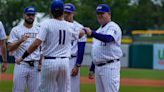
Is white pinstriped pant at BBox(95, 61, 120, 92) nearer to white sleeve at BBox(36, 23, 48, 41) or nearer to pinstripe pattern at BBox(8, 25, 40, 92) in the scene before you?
pinstripe pattern at BBox(8, 25, 40, 92)

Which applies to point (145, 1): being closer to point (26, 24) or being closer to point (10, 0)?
point (10, 0)

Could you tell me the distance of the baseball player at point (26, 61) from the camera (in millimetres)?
9211

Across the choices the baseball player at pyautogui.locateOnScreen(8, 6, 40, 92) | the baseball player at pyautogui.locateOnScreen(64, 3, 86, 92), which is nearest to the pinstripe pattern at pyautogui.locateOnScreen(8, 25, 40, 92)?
the baseball player at pyautogui.locateOnScreen(8, 6, 40, 92)

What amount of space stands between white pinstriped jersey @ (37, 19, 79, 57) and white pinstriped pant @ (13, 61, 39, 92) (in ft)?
5.32

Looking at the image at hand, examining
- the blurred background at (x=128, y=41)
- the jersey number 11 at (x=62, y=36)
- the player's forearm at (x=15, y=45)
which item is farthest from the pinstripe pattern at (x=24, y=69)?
the jersey number 11 at (x=62, y=36)

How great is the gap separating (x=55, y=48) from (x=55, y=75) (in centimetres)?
41

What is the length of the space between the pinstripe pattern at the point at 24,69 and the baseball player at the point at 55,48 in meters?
1.46

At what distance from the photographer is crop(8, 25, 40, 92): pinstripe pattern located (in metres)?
9.22

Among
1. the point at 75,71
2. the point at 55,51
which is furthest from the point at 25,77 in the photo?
the point at 55,51

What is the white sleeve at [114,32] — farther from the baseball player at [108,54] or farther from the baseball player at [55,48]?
the baseball player at [55,48]

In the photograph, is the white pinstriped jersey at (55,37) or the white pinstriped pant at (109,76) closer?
the white pinstriped jersey at (55,37)

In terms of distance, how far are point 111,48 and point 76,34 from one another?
89 cm


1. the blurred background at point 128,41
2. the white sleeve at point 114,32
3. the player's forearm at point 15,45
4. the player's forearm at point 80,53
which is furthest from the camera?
the blurred background at point 128,41

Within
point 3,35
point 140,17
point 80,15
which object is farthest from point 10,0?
point 3,35
